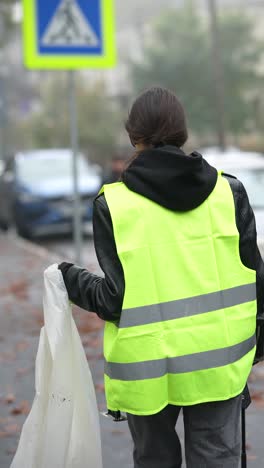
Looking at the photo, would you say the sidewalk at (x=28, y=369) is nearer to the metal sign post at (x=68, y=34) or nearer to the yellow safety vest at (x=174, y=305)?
the yellow safety vest at (x=174, y=305)

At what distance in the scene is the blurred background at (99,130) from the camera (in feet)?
22.4

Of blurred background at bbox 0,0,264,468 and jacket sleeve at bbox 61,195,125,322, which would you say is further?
blurred background at bbox 0,0,264,468

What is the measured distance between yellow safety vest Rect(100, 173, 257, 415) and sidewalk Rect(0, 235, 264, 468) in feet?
4.91

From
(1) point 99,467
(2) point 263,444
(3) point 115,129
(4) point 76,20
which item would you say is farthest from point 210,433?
(3) point 115,129

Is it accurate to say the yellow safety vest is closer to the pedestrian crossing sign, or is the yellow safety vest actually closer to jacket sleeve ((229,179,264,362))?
jacket sleeve ((229,179,264,362))

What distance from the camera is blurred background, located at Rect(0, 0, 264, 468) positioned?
682 centimetres

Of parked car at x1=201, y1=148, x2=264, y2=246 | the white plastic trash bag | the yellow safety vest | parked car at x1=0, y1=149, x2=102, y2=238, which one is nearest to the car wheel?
parked car at x1=0, y1=149, x2=102, y2=238

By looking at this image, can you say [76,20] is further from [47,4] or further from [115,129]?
[115,129]

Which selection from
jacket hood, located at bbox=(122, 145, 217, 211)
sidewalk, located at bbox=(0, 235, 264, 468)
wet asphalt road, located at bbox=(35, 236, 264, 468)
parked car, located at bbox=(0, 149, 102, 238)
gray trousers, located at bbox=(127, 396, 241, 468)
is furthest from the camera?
parked car, located at bbox=(0, 149, 102, 238)

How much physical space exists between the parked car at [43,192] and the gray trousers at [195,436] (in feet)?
37.9

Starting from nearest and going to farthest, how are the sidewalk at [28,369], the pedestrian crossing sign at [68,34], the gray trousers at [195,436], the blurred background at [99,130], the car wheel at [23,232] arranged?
the gray trousers at [195,436]
the sidewalk at [28,369]
the blurred background at [99,130]
the pedestrian crossing sign at [68,34]
the car wheel at [23,232]

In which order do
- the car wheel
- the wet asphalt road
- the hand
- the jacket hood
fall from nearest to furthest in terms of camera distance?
1. the jacket hood
2. the hand
3. the wet asphalt road
4. the car wheel

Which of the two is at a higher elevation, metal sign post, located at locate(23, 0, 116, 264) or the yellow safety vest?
metal sign post, located at locate(23, 0, 116, 264)

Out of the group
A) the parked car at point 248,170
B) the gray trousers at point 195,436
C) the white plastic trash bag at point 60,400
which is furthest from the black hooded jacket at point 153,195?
the parked car at point 248,170
